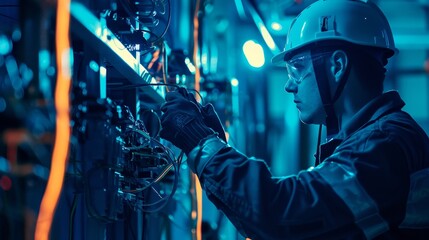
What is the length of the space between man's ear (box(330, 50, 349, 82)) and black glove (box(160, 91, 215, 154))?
0.62 metres

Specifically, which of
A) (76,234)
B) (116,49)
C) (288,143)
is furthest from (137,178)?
(288,143)

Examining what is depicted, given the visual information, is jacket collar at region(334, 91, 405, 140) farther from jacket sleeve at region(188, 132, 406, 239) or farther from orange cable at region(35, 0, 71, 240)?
orange cable at region(35, 0, 71, 240)

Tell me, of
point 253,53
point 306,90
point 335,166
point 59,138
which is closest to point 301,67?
point 306,90

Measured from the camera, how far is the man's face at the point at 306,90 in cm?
297

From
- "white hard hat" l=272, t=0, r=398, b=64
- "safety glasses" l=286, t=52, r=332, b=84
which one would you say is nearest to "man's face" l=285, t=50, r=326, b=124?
"safety glasses" l=286, t=52, r=332, b=84

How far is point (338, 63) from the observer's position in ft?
9.71

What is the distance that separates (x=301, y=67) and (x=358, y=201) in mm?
782

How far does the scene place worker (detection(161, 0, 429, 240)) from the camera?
2.50 m

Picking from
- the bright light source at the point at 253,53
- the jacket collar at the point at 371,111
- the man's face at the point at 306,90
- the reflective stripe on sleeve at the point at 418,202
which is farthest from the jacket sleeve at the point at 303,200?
the bright light source at the point at 253,53

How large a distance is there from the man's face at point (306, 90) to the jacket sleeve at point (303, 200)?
450 mm

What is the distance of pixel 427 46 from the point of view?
30.5 ft

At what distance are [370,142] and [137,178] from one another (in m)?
0.97

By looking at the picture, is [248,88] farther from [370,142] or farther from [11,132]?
[11,132]

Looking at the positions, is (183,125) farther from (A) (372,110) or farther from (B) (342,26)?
(B) (342,26)
